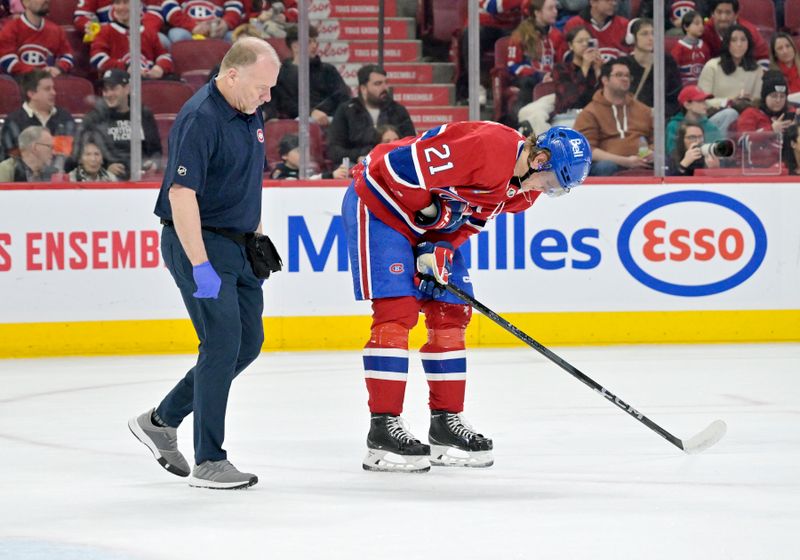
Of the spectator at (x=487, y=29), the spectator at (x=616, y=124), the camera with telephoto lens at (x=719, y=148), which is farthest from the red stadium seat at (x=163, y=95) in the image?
the camera with telephoto lens at (x=719, y=148)

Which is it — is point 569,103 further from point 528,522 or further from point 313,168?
point 528,522

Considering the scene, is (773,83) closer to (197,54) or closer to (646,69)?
(646,69)

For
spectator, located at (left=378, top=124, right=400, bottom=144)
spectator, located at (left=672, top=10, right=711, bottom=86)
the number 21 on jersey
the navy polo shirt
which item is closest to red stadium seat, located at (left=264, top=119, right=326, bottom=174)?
spectator, located at (left=378, top=124, right=400, bottom=144)

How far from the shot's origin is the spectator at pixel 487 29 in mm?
7500

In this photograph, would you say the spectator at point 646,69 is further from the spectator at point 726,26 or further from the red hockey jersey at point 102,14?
the red hockey jersey at point 102,14

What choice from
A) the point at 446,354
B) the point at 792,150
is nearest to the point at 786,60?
the point at 792,150

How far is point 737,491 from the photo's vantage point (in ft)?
12.0

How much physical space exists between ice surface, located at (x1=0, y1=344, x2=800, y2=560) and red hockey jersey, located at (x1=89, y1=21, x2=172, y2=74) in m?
1.76

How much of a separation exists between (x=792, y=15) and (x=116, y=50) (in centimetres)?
387

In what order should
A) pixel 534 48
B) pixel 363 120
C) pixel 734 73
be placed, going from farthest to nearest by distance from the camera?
pixel 734 73
pixel 534 48
pixel 363 120

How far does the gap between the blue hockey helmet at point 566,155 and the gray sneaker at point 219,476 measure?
1.24 metres

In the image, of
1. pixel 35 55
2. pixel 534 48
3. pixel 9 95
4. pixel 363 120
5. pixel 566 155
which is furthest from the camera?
pixel 534 48

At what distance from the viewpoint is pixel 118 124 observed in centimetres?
724

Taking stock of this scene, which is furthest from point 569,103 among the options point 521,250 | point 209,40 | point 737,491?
point 737,491
